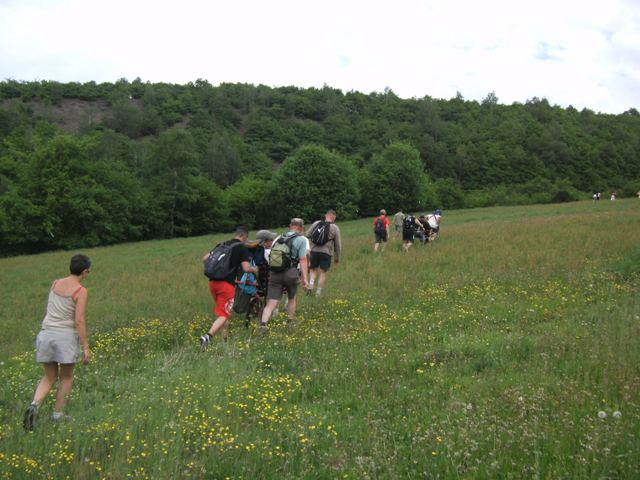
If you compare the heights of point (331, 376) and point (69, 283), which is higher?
point (69, 283)

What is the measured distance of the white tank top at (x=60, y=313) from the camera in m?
5.43

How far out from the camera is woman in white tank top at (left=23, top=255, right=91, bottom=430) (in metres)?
5.36

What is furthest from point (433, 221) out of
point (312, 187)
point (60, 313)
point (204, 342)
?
point (312, 187)

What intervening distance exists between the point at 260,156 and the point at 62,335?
91.7 meters

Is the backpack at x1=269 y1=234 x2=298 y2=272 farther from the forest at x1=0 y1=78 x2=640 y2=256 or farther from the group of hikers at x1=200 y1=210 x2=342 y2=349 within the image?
the forest at x1=0 y1=78 x2=640 y2=256

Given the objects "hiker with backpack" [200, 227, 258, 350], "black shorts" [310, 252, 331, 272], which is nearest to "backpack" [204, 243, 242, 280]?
"hiker with backpack" [200, 227, 258, 350]

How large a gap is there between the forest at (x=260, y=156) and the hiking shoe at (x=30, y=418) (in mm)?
46618

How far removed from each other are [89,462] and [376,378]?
10.2ft

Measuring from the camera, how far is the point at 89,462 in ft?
12.9

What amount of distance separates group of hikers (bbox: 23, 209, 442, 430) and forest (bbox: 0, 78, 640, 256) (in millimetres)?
43867

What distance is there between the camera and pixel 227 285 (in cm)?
802

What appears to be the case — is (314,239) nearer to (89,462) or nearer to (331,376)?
(331,376)

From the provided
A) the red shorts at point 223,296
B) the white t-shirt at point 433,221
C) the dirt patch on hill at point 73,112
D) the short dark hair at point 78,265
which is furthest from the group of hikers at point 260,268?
the dirt patch on hill at point 73,112

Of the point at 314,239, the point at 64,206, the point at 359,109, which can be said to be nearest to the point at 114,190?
the point at 64,206
